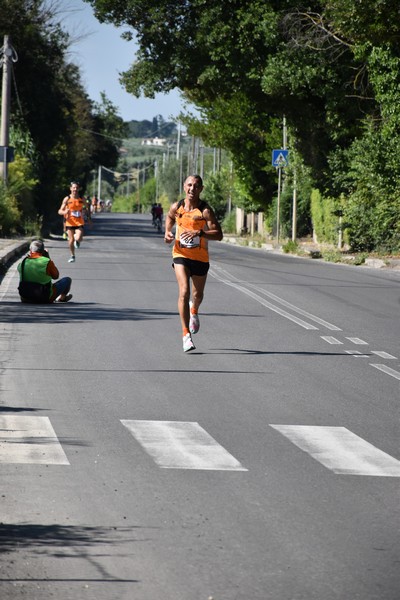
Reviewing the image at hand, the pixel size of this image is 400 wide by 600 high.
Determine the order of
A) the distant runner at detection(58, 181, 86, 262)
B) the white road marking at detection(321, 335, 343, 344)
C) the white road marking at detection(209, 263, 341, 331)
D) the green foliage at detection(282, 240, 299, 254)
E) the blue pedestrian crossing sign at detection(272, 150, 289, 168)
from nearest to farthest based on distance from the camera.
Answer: the white road marking at detection(321, 335, 343, 344), the white road marking at detection(209, 263, 341, 331), the distant runner at detection(58, 181, 86, 262), the green foliage at detection(282, 240, 299, 254), the blue pedestrian crossing sign at detection(272, 150, 289, 168)

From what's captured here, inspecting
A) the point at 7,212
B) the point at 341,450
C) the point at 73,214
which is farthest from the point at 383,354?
Result: the point at 7,212

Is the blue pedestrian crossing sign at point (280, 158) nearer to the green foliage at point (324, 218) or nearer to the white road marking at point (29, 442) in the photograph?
the green foliage at point (324, 218)

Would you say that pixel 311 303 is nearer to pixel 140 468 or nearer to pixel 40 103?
pixel 140 468

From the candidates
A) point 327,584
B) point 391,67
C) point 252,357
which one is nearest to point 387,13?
point 391,67

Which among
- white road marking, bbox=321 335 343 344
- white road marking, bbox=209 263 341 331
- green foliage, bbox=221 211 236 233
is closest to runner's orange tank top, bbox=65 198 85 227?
white road marking, bbox=209 263 341 331

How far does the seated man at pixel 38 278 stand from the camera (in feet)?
60.5

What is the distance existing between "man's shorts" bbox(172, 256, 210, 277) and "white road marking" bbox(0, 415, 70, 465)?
5009 mm

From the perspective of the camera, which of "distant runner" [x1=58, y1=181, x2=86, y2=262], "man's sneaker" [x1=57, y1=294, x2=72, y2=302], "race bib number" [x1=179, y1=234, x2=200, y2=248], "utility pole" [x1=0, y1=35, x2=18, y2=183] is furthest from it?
"utility pole" [x1=0, y1=35, x2=18, y2=183]

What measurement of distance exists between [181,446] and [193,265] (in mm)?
5923

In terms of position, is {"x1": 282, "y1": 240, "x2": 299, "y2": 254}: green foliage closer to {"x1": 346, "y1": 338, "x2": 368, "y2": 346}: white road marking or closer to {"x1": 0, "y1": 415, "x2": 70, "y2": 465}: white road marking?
{"x1": 346, "y1": 338, "x2": 368, "y2": 346}: white road marking

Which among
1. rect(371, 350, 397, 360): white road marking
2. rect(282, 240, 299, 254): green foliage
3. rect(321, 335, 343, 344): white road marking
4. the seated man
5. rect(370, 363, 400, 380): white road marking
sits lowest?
rect(282, 240, 299, 254): green foliage

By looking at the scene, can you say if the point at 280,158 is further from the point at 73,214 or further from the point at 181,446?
the point at 181,446

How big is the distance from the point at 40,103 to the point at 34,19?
343 cm

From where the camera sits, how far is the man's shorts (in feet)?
46.6
